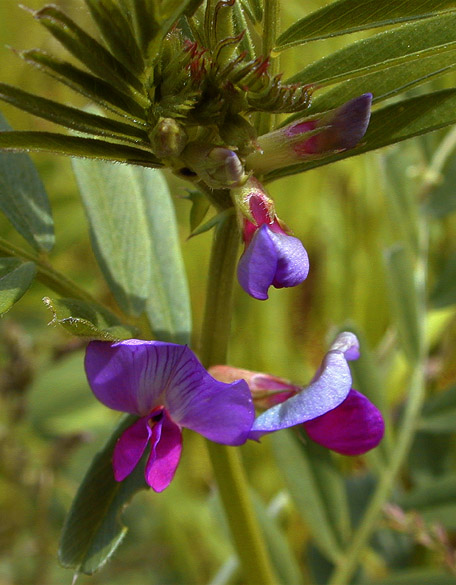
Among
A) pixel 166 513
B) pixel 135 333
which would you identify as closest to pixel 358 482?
pixel 166 513

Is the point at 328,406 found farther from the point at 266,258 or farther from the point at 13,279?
the point at 13,279

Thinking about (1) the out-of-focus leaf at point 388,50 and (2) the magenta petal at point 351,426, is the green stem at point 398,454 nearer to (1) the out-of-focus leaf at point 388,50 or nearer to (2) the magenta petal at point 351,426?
(2) the magenta petal at point 351,426

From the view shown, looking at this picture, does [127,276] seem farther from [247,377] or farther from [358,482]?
[358,482]

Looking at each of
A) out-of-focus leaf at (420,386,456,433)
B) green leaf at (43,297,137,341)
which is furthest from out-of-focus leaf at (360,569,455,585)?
green leaf at (43,297,137,341)

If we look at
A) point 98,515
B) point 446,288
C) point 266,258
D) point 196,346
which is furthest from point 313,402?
point 196,346

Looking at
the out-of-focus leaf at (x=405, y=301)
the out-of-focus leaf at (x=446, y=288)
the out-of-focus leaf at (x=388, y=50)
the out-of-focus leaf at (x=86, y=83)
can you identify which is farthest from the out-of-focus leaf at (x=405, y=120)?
the out-of-focus leaf at (x=446, y=288)

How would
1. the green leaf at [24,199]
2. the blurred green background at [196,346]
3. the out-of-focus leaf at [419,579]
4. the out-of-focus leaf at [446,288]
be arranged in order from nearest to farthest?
1. the green leaf at [24,199]
2. the out-of-focus leaf at [419,579]
3. the out-of-focus leaf at [446,288]
4. the blurred green background at [196,346]
